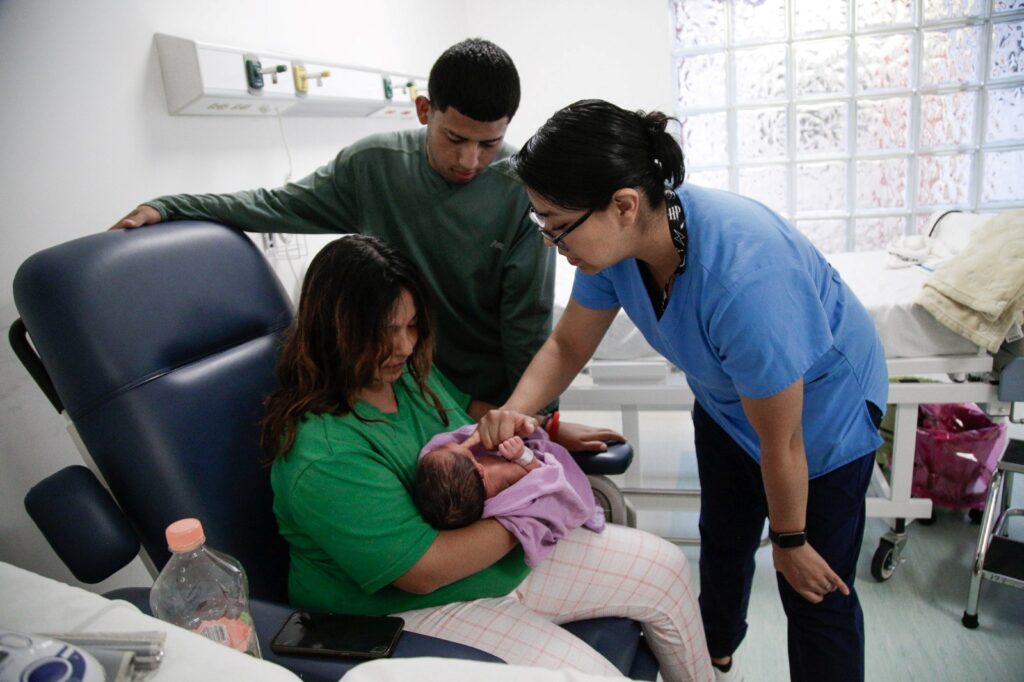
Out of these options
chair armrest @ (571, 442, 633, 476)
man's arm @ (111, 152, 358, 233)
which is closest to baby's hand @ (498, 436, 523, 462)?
chair armrest @ (571, 442, 633, 476)

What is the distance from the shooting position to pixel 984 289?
74.5 inches

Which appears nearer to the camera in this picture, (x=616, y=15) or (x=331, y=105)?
(x=331, y=105)

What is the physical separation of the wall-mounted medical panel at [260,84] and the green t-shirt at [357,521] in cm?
98

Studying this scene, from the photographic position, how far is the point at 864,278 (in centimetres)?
240

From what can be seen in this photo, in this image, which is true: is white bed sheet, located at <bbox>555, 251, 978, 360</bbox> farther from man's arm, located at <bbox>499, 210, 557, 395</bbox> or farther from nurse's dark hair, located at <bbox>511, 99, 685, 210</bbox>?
nurse's dark hair, located at <bbox>511, 99, 685, 210</bbox>

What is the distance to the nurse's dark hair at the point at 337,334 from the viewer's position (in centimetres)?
115

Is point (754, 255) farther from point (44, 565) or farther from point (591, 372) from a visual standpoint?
point (44, 565)

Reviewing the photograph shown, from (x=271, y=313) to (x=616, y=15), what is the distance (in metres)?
3.10

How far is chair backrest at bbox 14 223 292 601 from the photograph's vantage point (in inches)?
40.7

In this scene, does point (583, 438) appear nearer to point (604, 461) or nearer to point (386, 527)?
point (604, 461)

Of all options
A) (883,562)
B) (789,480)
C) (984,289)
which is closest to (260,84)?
(789,480)

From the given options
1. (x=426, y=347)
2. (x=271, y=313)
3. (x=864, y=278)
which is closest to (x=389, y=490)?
(x=426, y=347)

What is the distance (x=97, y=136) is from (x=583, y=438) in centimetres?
126

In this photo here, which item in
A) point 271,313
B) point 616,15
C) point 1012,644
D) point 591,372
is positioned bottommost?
point 1012,644
